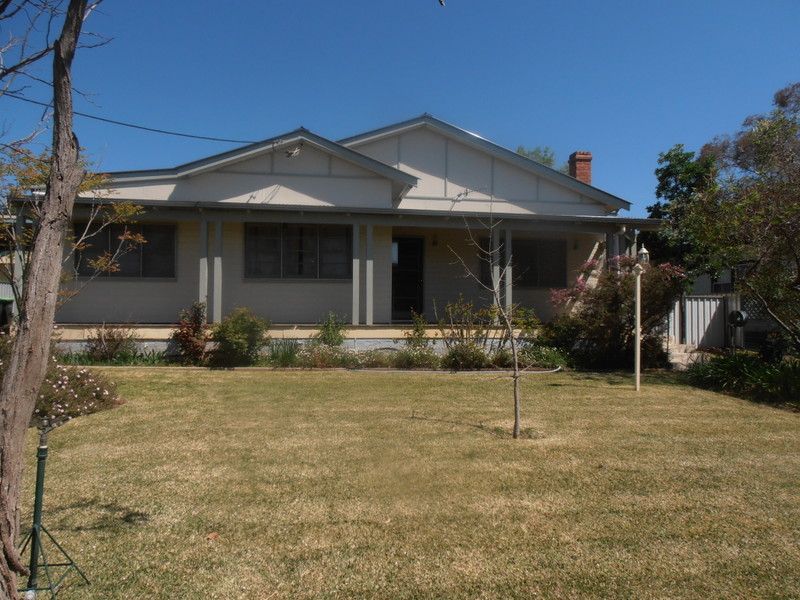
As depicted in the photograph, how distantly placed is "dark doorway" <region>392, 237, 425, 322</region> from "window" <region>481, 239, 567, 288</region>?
6.03ft

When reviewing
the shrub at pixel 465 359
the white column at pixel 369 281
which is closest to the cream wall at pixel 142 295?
the white column at pixel 369 281

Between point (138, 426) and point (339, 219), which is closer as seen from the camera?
point (138, 426)

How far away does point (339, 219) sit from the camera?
13.6 metres

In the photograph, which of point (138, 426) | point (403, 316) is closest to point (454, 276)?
point (403, 316)

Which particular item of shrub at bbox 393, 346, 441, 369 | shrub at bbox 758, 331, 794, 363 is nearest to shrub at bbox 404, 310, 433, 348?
shrub at bbox 393, 346, 441, 369

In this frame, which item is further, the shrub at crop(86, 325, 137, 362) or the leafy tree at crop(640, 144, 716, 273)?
the leafy tree at crop(640, 144, 716, 273)

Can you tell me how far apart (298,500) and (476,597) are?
189 centimetres

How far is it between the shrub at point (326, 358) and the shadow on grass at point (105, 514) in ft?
23.8

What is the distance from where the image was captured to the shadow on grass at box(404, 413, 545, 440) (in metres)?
6.74

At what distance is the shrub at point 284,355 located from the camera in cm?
1192

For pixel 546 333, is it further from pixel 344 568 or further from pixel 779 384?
pixel 344 568

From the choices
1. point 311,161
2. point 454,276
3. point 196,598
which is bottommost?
point 196,598

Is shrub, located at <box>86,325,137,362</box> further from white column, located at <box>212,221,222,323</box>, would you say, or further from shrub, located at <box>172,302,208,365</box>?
white column, located at <box>212,221,222,323</box>

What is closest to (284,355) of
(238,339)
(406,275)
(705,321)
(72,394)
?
(238,339)
